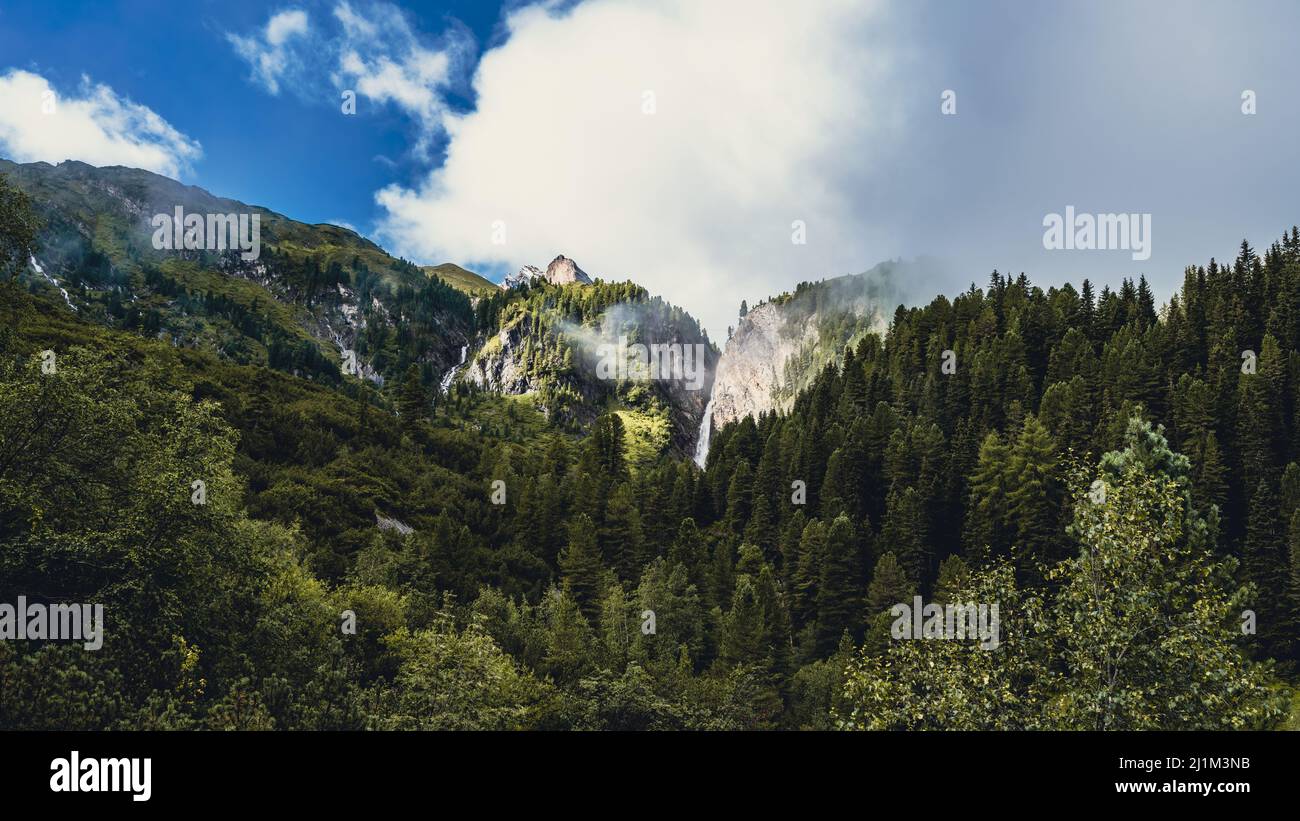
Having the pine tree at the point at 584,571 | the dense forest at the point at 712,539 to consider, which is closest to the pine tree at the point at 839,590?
the dense forest at the point at 712,539

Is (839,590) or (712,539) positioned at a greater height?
(712,539)

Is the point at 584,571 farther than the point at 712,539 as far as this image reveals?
No

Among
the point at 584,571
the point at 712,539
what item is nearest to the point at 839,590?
the point at 584,571

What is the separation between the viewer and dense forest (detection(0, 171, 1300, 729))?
86.3 feet

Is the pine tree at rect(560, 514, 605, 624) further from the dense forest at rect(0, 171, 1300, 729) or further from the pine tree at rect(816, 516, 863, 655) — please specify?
the pine tree at rect(816, 516, 863, 655)

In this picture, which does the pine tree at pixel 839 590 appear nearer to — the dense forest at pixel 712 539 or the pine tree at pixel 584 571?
the dense forest at pixel 712 539

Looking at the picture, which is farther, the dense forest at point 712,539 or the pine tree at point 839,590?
the pine tree at point 839,590

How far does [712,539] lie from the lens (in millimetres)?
130875

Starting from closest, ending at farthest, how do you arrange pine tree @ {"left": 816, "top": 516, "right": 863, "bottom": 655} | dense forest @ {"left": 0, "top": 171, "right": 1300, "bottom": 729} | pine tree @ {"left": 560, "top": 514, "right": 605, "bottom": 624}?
dense forest @ {"left": 0, "top": 171, "right": 1300, "bottom": 729} → pine tree @ {"left": 816, "top": 516, "right": 863, "bottom": 655} → pine tree @ {"left": 560, "top": 514, "right": 605, "bottom": 624}

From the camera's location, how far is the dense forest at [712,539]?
26297mm

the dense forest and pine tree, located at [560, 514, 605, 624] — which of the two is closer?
the dense forest

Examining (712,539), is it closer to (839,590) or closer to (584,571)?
(839,590)

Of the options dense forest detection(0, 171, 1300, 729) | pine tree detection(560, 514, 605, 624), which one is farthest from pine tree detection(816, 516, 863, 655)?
pine tree detection(560, 514, 605, 624)
